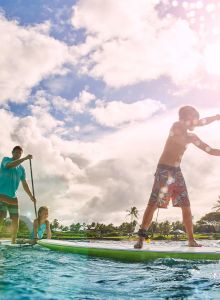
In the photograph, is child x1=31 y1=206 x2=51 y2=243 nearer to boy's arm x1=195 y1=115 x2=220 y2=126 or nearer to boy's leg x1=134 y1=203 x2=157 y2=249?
boy's leg x1=134 y1=203 x2=157 y2=249

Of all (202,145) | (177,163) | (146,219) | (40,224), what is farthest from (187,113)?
(40,224)

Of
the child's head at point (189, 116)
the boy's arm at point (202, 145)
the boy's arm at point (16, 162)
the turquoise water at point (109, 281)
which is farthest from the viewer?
the boy's arm at point (16, 162)

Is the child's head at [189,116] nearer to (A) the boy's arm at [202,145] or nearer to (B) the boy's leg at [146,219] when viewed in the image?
(A) the boy's arm at [202,145]

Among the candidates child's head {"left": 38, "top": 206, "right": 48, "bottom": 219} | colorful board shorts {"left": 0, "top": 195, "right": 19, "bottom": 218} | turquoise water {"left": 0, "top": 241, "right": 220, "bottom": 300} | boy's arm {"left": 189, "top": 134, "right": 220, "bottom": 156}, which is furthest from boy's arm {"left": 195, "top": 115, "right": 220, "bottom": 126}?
child's head {"left": 38, "top": 206, "right": 48, "bottom": 219}

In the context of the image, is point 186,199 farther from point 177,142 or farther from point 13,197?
point 13,197

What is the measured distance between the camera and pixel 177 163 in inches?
292

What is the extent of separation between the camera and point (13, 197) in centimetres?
860

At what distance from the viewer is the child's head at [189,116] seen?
7.26 metres

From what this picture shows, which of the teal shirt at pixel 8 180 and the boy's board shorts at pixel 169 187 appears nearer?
the boy's board shorts at pixel 169 187

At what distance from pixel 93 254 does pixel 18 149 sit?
3485 mm

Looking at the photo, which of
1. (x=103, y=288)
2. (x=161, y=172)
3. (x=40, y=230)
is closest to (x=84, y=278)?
(x=103, y=288)

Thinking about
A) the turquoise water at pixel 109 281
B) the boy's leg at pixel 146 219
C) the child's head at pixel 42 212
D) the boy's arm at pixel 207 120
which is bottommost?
the turquoise water at pixel 109 281

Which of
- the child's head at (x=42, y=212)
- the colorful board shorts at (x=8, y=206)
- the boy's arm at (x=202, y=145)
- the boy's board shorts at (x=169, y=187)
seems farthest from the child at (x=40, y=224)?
the boy's arm at (x=202, y=145)

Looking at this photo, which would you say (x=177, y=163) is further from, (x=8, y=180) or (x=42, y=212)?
(x=42, y=212)
